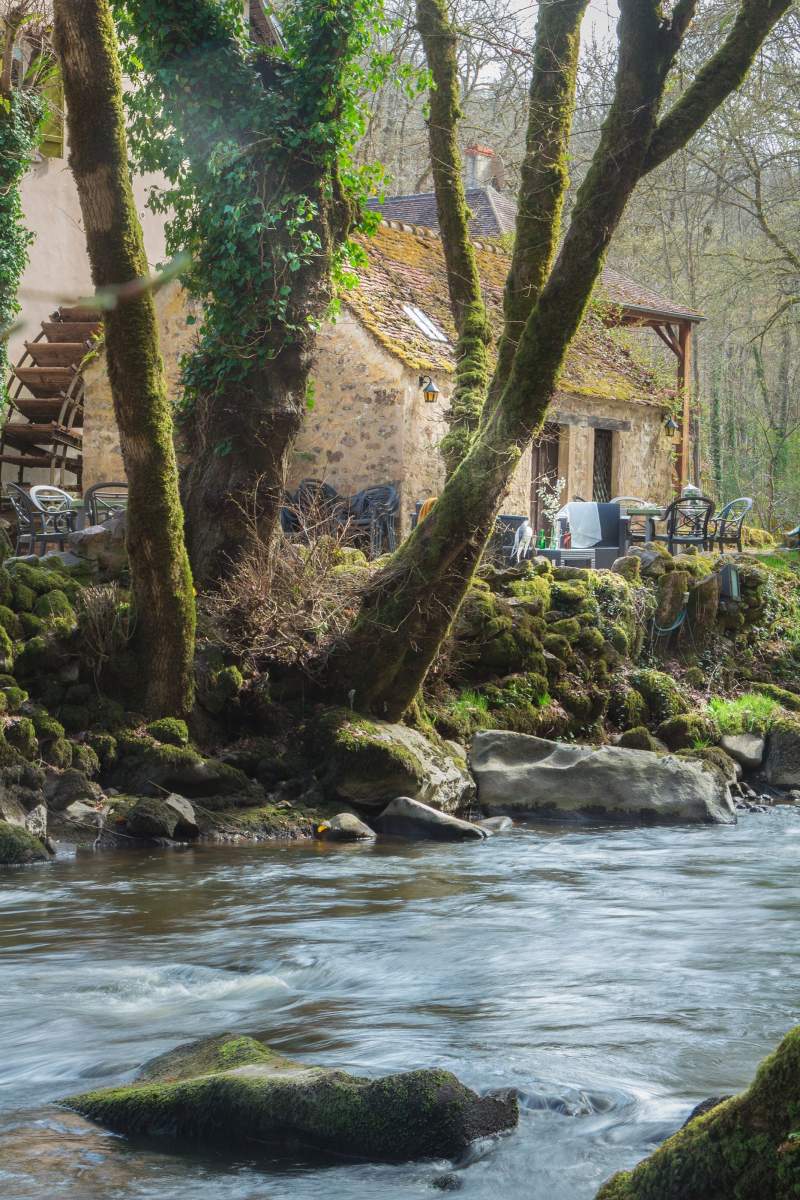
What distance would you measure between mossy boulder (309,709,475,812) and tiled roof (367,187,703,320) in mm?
16503

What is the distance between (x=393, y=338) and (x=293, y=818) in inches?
465

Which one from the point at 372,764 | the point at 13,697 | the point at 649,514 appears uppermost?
the point at 649,514

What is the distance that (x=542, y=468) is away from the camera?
2452cm

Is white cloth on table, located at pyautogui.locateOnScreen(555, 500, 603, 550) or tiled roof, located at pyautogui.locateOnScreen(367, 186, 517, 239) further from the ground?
tiled roof, located at pyautogui.locateOnScreen(367, 186, 517, 239)

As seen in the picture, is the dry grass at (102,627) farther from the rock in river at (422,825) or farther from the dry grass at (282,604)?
the rock in river at (422,825)

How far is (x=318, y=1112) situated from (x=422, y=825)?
6439 millimetres

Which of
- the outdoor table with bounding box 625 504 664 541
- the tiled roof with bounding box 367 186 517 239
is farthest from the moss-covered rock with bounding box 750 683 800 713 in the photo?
the tiled roof with bounding box 367 186 517 239

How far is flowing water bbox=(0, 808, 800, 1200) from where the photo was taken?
3666 mm

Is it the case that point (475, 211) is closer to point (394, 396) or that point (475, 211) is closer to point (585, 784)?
point (394, 396)

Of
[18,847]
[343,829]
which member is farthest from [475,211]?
[18,847]

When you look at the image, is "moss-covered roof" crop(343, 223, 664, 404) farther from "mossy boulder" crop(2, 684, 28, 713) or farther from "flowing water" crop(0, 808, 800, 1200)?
"flowing water" crop(0, 808, 800, 1200)

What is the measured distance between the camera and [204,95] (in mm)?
11609

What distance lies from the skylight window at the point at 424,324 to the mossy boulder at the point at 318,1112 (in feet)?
59.6

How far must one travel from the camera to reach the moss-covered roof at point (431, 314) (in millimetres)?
20547
